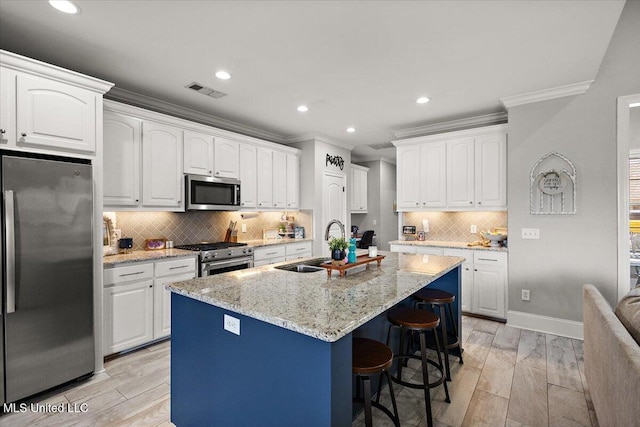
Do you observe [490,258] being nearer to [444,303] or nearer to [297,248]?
[444,303]

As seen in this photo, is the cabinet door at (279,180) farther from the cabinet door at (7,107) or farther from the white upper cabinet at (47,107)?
→ the cabinet door at (7,107)

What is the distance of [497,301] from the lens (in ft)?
12.9

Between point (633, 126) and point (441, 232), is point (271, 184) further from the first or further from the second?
point (633, 126)

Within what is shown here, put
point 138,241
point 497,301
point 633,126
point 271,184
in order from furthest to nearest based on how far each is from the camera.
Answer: point 271,184 < point 633,126 < point 497,301 < point 138,241

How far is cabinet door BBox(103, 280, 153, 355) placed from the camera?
9.46ft

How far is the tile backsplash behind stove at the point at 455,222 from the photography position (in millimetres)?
4551

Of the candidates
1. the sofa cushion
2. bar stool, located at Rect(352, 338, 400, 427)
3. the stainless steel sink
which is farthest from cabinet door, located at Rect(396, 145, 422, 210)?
bar stool, located at Rect(352, 338, 400, 427)

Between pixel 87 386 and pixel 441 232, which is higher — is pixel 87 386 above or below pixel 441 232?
below

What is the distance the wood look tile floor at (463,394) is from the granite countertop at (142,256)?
0.92 m

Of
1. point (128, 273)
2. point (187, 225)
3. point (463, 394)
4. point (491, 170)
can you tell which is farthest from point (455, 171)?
point (128, 273)

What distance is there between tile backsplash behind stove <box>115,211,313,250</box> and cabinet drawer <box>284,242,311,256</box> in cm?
35

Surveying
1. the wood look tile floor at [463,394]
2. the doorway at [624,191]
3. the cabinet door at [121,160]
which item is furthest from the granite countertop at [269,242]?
the doorway at [624,191]

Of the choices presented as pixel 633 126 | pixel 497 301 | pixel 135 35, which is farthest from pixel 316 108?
pixel 633 126

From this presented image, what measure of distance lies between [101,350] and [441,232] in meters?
4.51
